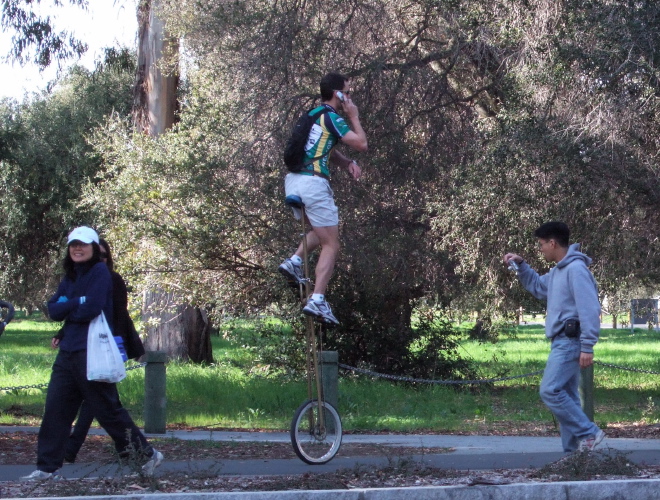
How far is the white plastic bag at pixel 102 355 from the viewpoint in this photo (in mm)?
6270

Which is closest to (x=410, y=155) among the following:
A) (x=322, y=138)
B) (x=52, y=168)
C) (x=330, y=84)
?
(x=330, y=84)

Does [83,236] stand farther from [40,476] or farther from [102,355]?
[40,476]

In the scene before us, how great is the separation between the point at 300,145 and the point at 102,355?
219 cm

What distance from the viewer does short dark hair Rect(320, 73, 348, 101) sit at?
7164 mm

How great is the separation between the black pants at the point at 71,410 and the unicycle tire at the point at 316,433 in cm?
128

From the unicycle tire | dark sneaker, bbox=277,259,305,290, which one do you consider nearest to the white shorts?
dark sneaker, bbox=277,259,305,290

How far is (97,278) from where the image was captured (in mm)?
6473

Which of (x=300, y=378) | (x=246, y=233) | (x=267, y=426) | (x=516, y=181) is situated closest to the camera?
(x=267, y=426)

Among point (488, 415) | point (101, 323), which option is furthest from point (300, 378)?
point (101, 323)

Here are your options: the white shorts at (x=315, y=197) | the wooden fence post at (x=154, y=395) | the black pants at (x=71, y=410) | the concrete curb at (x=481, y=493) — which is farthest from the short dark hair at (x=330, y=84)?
the wooden fence post at (x=154, y=395)

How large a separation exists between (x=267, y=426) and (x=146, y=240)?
19.0 feet

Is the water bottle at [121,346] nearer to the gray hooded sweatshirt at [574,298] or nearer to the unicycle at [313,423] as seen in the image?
the unicycle at [313,423]

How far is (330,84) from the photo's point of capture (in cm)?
717

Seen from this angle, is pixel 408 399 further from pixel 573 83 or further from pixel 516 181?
pixel 573 83
